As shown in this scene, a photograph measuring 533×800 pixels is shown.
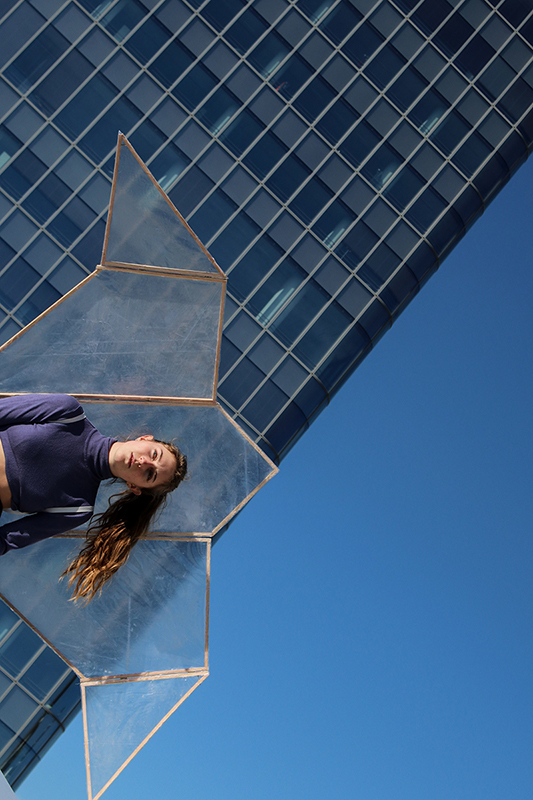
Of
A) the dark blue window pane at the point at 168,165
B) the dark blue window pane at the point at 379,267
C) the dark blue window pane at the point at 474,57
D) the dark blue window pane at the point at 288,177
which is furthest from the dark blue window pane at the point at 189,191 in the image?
the dark blue window pane at the point at 474,57

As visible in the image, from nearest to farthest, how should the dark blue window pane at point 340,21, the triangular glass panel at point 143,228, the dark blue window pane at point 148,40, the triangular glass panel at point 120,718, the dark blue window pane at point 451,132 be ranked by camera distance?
the triangular glass panel at point 120,718 → the triangular glass panel at point 143,228 → the dark blue window pane at point 148,40 → the dark blue window pane at point 340,21 → the dark blue window pane at point 451,132

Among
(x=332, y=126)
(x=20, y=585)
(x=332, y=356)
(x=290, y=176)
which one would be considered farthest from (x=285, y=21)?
(x=20, y=585)

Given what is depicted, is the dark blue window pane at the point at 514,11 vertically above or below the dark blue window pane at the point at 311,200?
above

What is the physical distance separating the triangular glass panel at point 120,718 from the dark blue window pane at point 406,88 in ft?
90.1

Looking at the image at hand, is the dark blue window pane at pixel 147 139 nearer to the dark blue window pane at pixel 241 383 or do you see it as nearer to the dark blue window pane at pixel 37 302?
the dark blue window pane at pixel 37 302

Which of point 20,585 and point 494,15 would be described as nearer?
point 20,585

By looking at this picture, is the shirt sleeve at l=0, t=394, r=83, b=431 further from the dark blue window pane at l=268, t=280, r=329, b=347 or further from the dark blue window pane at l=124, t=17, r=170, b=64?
the dark blue window pane at l=124, t=17, r=170, b=64

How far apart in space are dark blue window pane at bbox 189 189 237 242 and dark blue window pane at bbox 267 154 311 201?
225cm

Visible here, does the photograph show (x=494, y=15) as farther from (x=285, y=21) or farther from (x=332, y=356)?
(x=332, y=356)

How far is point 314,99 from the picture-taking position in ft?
87.7

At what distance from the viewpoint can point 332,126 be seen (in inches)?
1053

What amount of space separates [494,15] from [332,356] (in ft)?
59.9

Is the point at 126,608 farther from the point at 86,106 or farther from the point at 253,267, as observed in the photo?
the point at 86,106

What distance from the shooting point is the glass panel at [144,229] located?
6086 mm
